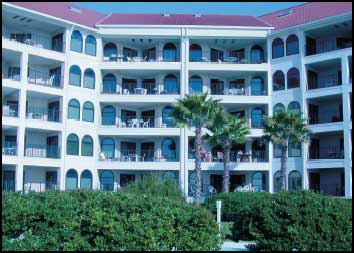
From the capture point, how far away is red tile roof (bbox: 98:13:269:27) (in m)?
44.9

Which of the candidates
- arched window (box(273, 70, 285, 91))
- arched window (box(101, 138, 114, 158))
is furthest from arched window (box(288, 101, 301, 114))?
arched window (box(101, 138, 114, 158))

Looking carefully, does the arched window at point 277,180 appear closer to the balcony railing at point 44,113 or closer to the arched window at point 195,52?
the arched window at point 195,52

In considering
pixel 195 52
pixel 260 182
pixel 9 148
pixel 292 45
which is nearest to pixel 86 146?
pixel 9 148

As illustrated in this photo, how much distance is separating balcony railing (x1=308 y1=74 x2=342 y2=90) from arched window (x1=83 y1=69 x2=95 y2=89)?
18.0 metres

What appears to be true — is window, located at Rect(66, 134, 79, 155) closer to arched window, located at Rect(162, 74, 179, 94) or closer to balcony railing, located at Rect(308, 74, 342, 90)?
arched window, located at Rect(162, 74, 179, 94)

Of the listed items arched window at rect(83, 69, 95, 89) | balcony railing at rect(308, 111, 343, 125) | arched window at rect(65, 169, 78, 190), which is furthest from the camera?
arched window at rect(83, 69, 95, 89)

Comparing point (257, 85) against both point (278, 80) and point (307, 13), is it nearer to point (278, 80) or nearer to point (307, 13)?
point (278, 80)

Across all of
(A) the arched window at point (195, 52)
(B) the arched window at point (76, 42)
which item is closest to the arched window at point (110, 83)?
(B) the arched window at point (76, 42)

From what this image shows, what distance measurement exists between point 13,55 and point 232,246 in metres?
27.0

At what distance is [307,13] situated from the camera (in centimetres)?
4388

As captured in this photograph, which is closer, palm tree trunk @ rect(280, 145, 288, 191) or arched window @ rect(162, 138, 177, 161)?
palm tree trunk @ rect(280, 145, 288, 191)

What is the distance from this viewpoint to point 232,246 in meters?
18.2

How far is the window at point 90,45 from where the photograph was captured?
4288cm

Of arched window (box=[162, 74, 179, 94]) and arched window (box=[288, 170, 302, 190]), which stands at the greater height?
arched window (box=[162, 74, 179, 94])
